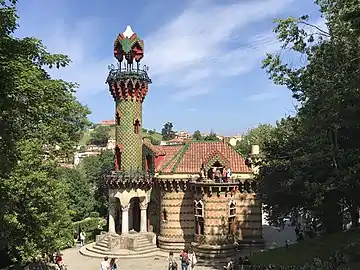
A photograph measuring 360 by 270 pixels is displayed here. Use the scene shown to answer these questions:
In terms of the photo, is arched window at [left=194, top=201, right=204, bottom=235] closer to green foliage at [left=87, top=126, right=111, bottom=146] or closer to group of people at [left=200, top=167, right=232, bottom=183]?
group of people at [left=200, top=167, right=232, bottom=183]

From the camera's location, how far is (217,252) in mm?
29516

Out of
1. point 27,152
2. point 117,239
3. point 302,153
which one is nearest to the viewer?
point 27,152

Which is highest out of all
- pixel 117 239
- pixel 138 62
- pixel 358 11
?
pixel 138 62

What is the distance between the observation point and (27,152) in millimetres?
20875

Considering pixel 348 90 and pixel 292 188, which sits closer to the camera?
pixel 348 90

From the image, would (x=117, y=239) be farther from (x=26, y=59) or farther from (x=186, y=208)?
(x=26, y=59)

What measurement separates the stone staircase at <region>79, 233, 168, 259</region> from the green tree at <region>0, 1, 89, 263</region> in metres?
7.66

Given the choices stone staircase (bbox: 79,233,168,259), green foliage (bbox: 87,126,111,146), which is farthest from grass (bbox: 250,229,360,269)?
green foliage (bbox: 87,126,111,146)

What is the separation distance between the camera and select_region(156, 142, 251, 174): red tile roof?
33.6m

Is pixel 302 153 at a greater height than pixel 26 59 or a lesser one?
lesser

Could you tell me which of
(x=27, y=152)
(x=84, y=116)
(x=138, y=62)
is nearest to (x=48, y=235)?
(x=27, y=152)

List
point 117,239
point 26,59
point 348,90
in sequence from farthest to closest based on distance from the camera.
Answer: point 117,239 < point 348,90 < point 26,59

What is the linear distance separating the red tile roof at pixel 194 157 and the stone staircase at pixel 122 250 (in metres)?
5.51

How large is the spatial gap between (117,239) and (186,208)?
18.1 feet
